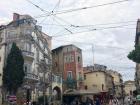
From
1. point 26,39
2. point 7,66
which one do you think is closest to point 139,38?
point 26,39

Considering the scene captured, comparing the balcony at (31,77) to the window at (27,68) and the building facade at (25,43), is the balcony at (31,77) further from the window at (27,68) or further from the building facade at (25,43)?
the window at (27,68)

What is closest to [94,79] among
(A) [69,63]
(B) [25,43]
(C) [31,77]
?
(A) [69,63]

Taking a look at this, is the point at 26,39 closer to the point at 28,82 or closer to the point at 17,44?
the point at 17,44

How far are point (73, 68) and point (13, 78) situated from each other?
2190 cm

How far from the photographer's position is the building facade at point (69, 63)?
60.8 meters

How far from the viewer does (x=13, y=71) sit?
41.0 metres

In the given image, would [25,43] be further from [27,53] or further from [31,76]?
[31,76]

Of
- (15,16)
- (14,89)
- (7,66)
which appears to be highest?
(15,16)

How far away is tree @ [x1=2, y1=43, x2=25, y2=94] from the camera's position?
40656 mm

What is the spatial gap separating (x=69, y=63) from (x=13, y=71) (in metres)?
21.6

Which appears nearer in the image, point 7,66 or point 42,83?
point 7,66

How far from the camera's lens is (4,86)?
136 ft

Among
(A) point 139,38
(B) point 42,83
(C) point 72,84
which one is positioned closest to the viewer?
(B) point 42,83

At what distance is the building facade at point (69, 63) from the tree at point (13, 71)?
1916 cm
